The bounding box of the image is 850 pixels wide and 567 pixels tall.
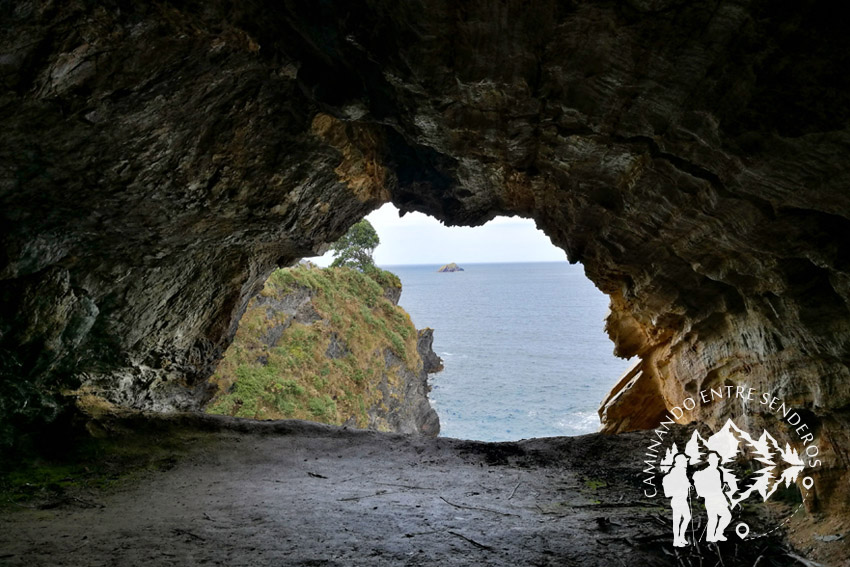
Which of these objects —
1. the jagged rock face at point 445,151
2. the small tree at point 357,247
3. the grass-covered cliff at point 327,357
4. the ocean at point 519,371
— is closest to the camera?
the jagged rock face at point 445,151

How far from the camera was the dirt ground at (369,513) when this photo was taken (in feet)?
14.2

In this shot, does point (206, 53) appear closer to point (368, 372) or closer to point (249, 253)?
point (249, 253)

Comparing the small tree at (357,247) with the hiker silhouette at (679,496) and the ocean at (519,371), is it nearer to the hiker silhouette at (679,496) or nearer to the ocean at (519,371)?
the ocean at (519,371)

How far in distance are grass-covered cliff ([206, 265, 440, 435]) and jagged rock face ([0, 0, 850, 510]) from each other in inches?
405

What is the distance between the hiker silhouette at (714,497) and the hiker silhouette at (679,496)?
0.56 feet

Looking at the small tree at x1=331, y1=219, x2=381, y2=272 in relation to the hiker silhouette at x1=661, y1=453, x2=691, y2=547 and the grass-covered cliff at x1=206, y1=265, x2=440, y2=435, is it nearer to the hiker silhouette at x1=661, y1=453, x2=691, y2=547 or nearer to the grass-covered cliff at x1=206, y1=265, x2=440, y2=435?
the grass-covered cliff at x1=206, y1=265, x2=440, y2=435

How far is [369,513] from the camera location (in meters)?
5.59

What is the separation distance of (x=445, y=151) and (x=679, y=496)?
19.6ft

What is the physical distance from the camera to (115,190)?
250 inches

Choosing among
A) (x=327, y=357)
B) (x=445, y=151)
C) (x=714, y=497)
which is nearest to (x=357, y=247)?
(x=327, y=357)

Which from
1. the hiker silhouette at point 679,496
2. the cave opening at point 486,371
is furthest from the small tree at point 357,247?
the hiker silhouette at point 679,496

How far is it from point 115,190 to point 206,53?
101 inches

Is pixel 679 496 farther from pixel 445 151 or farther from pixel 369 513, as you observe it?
pixel 445 151

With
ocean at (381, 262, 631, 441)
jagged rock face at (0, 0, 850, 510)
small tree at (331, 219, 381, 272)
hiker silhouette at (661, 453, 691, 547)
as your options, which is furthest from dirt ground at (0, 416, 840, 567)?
ocean at (381, 262, 631, 441)
